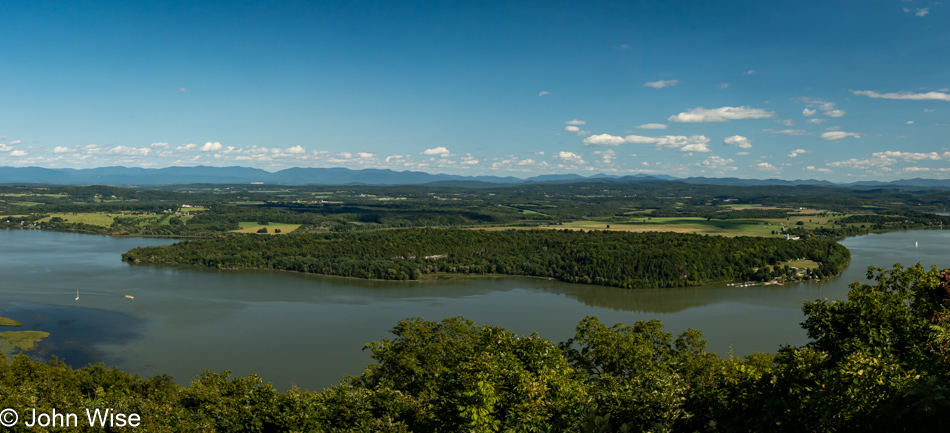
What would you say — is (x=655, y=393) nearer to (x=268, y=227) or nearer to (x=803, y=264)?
(x=803, y=264)

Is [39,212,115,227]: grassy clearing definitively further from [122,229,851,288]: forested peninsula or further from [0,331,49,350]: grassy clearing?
[0,331,49,350]: grassy clearing

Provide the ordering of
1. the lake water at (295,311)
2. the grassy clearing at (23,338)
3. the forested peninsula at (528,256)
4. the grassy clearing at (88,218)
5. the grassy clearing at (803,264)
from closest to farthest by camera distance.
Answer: the lake water at (295,311), the grassy clearing at (23,338), the forested peninsula at (528,256), the grassy clearing at (803,264), the grassy clearing at (88,218)

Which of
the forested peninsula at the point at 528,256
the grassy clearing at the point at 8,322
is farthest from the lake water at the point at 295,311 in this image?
the forested peninsula at the point at 528,256

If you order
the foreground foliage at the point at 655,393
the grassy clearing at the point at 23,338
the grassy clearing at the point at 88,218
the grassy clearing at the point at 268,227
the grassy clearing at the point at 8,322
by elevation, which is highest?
the foreground foliage at the point at 655,393

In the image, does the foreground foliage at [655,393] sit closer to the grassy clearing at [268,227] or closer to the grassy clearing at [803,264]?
the grassy clearing at [803,264]

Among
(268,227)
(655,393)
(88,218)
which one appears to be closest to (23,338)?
(655,393)

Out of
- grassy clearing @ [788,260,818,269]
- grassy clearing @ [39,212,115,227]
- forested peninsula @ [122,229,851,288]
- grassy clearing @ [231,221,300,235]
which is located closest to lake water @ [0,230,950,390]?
forested peninsula @ [122,229,851,288]
